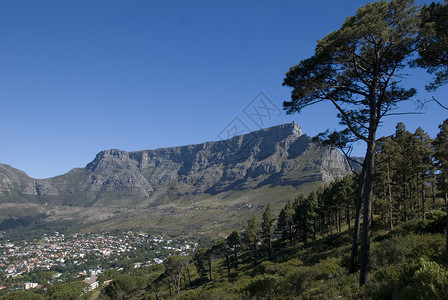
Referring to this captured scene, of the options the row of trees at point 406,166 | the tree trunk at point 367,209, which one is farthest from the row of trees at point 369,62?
the row of trees at point 406,166

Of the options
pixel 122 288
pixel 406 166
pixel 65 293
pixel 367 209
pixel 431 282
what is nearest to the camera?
pixel 431 282

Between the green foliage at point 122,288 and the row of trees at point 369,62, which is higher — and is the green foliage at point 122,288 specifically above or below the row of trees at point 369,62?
below

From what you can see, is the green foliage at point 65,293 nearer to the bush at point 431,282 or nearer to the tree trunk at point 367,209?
the tree trunk at point 367,209

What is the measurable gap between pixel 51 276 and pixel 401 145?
539ft

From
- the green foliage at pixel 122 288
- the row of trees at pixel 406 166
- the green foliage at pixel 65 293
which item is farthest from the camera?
the green foliage at pixel 122 288

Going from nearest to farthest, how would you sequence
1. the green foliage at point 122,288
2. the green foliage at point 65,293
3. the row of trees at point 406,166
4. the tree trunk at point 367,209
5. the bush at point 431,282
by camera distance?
the bush at point 431,282
the tree trunk at point 367,209
the row of trees at point 406,166
the green foliage at point 65,293
the green foliage at point 122,288

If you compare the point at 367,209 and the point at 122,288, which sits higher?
the point at 367,209

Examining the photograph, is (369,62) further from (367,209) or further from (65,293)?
(65,293)

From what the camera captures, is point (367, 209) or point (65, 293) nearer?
point (367, 209)

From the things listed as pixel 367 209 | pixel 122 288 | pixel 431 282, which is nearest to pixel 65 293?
pixel 122 288

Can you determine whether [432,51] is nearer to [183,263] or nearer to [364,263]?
[364,263]

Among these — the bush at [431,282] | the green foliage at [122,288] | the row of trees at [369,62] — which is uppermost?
the row of trees at [369,62]

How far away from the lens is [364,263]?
424 inches

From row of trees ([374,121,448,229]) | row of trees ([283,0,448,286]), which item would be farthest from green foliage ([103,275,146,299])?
row of trees ([283,0,448,286])
